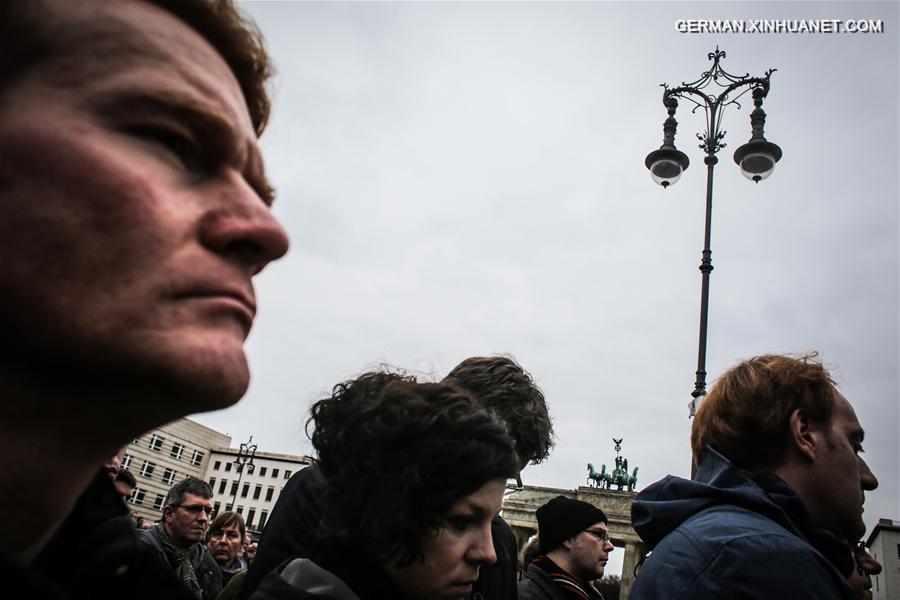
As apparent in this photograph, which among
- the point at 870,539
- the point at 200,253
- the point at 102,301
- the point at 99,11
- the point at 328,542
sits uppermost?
the point at 870,539

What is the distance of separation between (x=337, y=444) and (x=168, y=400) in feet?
4.90

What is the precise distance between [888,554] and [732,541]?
77.2 m

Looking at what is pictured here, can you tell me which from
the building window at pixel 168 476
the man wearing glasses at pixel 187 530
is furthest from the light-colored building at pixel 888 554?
the building window at pixel 168 476

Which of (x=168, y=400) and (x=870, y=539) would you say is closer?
(x=168, y=400)

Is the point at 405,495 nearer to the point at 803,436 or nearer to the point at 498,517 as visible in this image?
the point at 498,517

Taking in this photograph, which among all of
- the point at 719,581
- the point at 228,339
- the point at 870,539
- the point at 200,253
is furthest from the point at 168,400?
the point at 870,539

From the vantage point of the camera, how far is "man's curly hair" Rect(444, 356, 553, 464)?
3424 millimetres

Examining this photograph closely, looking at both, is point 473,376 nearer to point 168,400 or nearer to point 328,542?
point 328,542

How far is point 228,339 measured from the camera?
94 cm

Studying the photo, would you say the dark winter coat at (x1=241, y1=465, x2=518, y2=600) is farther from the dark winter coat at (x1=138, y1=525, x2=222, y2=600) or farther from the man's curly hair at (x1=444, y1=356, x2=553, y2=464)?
the dark winter coat at (x1=138, y1=525, x2=222, y2=600)

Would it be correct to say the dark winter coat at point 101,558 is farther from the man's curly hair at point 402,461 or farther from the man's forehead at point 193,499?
the man's forehead at point 193,499

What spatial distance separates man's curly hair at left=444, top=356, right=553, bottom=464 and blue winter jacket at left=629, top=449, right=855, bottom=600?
0.65m

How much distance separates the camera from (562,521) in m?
5.27

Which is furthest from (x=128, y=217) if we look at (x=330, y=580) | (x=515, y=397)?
→ (x=515, y=397)
